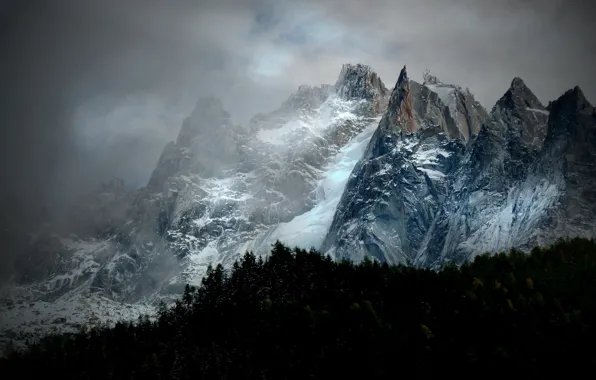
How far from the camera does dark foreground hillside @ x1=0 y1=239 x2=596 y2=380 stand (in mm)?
105375

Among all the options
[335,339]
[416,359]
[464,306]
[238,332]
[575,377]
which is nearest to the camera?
[575,377]

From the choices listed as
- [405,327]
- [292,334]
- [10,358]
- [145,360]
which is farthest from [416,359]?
[10,358]

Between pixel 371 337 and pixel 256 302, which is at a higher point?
pixel 256 302

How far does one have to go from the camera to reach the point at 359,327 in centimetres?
12788

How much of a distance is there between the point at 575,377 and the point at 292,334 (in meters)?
57.8

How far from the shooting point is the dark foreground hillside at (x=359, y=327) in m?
105

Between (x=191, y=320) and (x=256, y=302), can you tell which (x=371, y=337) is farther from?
(x=191, y=320)

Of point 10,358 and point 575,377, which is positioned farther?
point 10,358

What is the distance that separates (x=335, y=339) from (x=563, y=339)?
135ft

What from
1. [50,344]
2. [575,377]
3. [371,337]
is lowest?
[575,377]

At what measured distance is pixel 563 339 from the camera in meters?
101

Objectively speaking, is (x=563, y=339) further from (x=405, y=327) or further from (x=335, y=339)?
→ (x=335, y=339)

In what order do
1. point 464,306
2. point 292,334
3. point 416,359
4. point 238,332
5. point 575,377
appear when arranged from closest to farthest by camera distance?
point 575,377 → point 416,359 → point 464,306 → point 292,334 → point 238,332

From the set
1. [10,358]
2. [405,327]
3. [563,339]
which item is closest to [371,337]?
[405,327]
